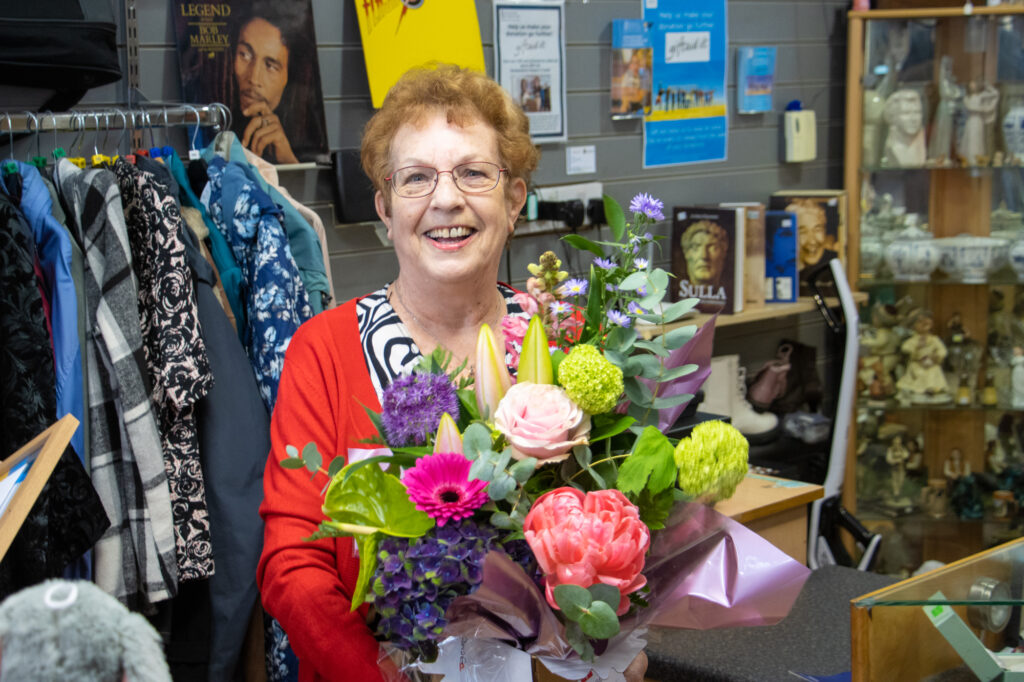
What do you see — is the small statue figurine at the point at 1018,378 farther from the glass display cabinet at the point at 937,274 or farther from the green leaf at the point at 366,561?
the green leaf at the point at 366,561

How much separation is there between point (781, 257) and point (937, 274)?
660 millimetres

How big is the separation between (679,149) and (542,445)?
2674mm

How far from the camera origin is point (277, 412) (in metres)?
1.29

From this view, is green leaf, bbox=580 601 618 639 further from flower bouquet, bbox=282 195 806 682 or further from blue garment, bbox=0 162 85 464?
blue garment, bbox=0 162 85 464

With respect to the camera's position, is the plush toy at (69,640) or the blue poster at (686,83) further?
the blue poster at (686,83)

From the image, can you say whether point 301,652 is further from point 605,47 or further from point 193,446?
point 605,47

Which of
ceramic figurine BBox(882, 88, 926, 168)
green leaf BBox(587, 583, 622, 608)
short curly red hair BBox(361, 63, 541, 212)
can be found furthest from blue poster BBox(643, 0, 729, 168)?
green leaf BBox(587, 583, 622, 608)

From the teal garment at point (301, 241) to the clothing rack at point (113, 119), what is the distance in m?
0.07

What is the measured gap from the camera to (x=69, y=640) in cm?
38

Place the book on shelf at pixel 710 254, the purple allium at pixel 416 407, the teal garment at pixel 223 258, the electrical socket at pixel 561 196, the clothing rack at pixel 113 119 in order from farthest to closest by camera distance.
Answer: the book on shelf at pixel 710 254, the electrical socket at pixel 561 196, the teal garment at pixel 223 258, the clothing rack at pixel 113 119, the purple allium at pixel 416 407

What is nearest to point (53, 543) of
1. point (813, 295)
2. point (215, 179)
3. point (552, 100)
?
point (215, 179)

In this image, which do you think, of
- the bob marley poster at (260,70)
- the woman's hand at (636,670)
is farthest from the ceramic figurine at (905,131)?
the woman's hand at (636,670)

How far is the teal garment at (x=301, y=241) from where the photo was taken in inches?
79.0


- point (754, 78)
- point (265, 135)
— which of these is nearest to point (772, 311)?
point (754, 78)
